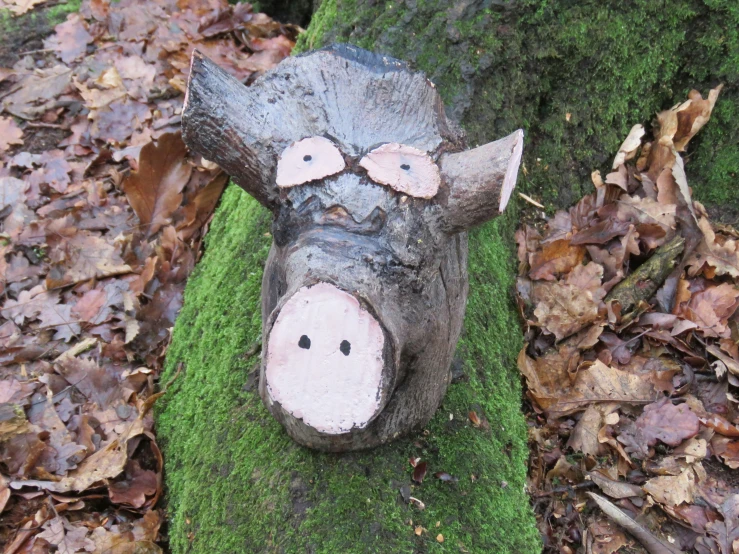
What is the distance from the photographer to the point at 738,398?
2.86 metres

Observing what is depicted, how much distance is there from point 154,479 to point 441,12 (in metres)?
2.64

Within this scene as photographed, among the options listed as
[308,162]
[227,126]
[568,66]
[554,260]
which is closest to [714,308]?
[554,260]

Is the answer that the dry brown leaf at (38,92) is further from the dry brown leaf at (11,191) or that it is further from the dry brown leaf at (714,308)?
the dry brown leaf at (714,308)

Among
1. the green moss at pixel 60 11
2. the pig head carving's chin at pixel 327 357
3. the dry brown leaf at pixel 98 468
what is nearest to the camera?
the pig head carving's chin at pixel 327 357

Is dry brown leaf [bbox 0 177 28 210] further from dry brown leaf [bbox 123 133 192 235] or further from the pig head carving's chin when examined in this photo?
the pig head carving's chin

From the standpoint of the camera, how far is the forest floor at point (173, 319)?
2.53 metres

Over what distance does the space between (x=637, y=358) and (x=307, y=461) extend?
187cm

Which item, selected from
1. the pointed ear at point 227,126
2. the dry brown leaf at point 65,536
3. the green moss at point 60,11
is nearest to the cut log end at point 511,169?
the pointed ear at point 227,126

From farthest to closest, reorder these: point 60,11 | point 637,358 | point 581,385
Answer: point 60,11
point 637,358
point 581,385

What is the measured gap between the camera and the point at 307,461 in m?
2.06

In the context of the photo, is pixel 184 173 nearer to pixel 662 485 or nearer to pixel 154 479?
pixel 154 479

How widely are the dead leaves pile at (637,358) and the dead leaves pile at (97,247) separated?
1.85 m

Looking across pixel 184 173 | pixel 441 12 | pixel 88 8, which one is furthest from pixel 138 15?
pixel 441 12

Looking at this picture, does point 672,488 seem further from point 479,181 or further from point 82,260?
point 82,260
